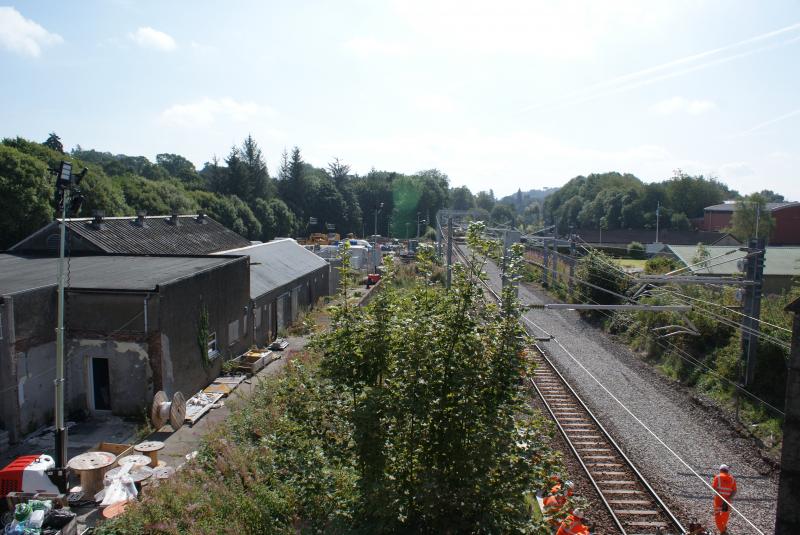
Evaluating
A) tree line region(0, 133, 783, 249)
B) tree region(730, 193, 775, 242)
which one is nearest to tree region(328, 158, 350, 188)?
tree line region(0, 133, 783, 249)

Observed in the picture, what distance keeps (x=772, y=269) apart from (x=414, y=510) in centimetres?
2908

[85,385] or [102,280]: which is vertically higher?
[102,280]

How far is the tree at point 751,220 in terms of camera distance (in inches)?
2119

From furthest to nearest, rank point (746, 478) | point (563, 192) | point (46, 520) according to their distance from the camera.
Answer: point (563, 192), point (746, 478), point (46, 520)

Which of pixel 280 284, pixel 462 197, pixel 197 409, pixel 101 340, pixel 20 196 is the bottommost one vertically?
pixel 197 409

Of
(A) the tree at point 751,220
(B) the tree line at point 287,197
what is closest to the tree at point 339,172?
(B) the tree line at point 287,197

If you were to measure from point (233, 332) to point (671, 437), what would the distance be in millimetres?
13911

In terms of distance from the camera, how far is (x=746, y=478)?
12781 mm

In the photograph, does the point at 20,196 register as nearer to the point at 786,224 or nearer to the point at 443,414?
the point at 443,414

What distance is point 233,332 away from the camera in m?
20.2

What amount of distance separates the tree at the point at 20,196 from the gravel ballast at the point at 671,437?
87.1ft

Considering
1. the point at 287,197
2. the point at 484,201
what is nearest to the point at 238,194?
the point at 287,197

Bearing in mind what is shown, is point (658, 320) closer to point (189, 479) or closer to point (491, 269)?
point (189, 479)

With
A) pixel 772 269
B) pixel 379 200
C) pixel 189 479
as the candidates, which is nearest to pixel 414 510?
pixel 189 479
